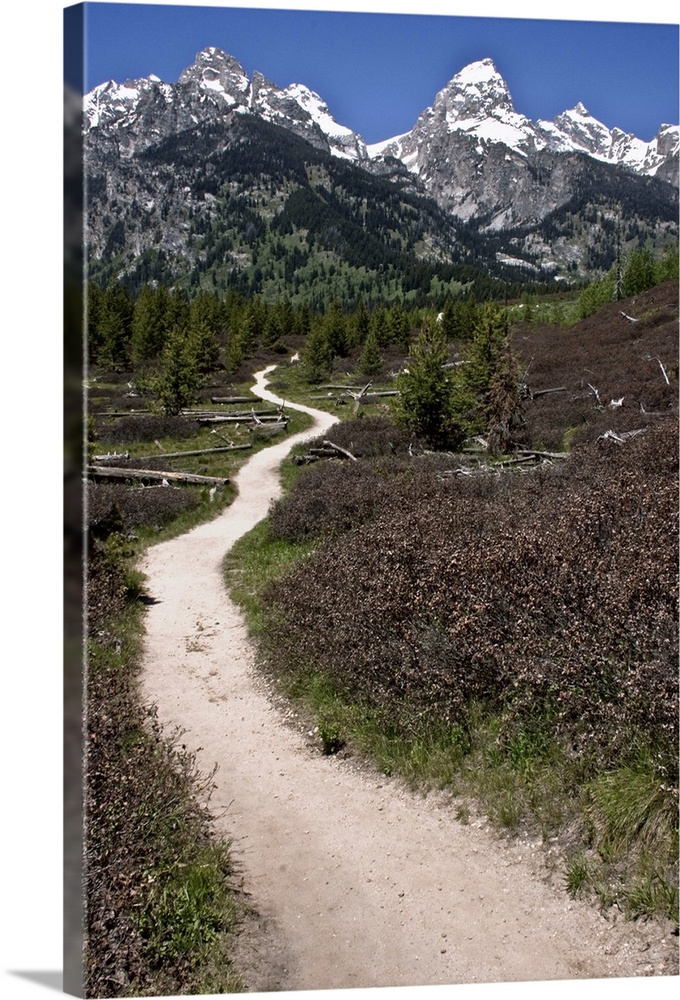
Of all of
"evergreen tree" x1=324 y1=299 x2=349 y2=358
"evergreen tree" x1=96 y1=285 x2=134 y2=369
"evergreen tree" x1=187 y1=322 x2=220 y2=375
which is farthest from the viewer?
"evergreen tree" x1=324 y1=299 x2=349 y2=358

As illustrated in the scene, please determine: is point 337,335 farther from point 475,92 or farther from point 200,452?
point 475,92

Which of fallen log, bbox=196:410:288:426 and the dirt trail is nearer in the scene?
the dirt trail

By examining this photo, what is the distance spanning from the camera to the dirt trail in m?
3.69

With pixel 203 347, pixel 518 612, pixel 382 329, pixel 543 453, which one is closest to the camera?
pixel 518 612

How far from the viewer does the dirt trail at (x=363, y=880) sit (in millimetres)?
3693

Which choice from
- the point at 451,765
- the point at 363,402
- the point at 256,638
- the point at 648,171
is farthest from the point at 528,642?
the point at 363,402

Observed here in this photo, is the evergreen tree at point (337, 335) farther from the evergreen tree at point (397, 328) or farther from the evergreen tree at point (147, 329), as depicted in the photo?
the evergreen tree at point (147, 329)

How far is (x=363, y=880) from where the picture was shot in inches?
177

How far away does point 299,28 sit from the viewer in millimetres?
4051

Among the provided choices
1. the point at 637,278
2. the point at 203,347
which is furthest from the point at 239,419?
the point at 637,278

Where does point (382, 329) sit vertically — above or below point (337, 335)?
above

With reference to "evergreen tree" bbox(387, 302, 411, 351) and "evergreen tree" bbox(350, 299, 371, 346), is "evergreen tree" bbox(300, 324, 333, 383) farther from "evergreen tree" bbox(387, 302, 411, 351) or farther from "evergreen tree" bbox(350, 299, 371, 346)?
"evergreen tree" bbox(387, 302, 411, 351)

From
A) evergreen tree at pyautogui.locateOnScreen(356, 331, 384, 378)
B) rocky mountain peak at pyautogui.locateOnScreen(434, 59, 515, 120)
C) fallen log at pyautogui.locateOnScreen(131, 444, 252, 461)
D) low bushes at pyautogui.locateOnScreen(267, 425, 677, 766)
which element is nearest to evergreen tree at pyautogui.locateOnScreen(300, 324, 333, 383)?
evergreen tree at pyautogui.locateOnScreen(356, 331, 384, 378)

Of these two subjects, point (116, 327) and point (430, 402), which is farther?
point (116, 327)
